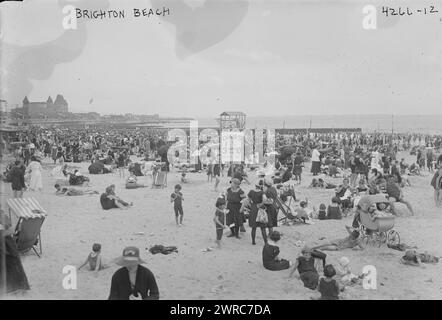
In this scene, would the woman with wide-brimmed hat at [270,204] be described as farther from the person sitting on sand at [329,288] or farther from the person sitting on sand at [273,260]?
the person sitting on sand at [329,288]

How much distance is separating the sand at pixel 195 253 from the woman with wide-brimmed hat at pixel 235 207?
0.28 metres

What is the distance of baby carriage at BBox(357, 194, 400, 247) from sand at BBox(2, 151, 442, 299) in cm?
23

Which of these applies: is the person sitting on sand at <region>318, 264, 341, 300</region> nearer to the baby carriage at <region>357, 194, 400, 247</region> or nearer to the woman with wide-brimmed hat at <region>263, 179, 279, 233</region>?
the woman with wide-brimmed hat at <region>263, 179, 279, 233</region>

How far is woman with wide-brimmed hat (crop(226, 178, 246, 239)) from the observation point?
9125 millimetres

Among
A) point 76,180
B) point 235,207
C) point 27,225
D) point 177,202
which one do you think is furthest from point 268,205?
point 76,180

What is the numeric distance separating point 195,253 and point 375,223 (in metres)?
3.47

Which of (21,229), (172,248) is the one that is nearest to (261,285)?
(172,248)

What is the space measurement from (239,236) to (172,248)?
1.59 meters

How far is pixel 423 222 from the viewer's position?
10.6 meters

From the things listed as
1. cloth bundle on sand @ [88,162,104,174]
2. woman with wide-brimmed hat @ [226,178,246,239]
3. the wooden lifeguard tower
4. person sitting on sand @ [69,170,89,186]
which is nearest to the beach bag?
woman with wide-brimmed hat @ [226,178,246,239]

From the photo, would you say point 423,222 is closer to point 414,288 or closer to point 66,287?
point 414,288

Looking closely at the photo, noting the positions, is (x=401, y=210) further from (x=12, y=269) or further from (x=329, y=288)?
(x=12, y=269)

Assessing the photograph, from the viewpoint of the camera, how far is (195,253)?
8.33 metres

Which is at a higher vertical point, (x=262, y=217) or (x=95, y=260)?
(x=262, y=217)
